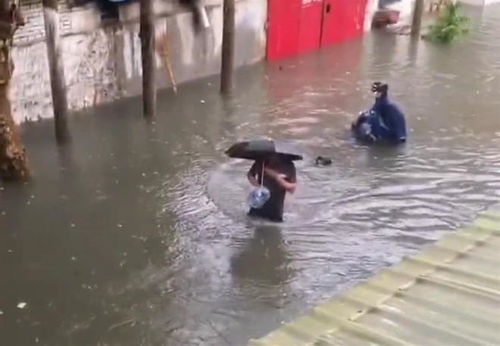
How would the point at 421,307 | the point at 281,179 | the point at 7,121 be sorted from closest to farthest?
the point at 421,307 → the point at 281,179 → the point at 7,121

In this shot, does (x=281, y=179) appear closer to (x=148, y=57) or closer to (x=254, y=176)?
(x=254, y=176)

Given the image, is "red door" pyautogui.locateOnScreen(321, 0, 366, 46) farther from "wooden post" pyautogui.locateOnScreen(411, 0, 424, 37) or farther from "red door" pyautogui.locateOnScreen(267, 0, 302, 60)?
"wooden post" pyautogui.locateOnScreen(411, 0, 424, 37)

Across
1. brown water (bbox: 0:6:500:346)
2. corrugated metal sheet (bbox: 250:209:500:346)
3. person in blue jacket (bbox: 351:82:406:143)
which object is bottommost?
brown water (bbox: 0:6:500:346)

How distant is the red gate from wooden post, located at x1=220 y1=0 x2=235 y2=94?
2.05 m

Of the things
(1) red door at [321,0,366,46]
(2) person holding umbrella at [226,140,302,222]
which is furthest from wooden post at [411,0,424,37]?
(2) person holding umbrella at [226,140,302,222]

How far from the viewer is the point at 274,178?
7887mm

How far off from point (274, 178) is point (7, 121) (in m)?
2.87

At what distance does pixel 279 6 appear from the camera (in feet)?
45.2

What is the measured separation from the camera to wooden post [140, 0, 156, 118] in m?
10.6

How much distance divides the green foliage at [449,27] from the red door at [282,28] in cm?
303

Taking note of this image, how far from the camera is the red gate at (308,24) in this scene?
547 inches

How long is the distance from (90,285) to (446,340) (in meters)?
4.31

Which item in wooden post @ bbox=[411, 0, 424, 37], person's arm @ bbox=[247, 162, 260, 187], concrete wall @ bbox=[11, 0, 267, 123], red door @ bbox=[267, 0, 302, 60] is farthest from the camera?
wooden post @ bbox=[411, 0, 424, 37]

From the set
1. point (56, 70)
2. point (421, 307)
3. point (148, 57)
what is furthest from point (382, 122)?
point (421, 307)
